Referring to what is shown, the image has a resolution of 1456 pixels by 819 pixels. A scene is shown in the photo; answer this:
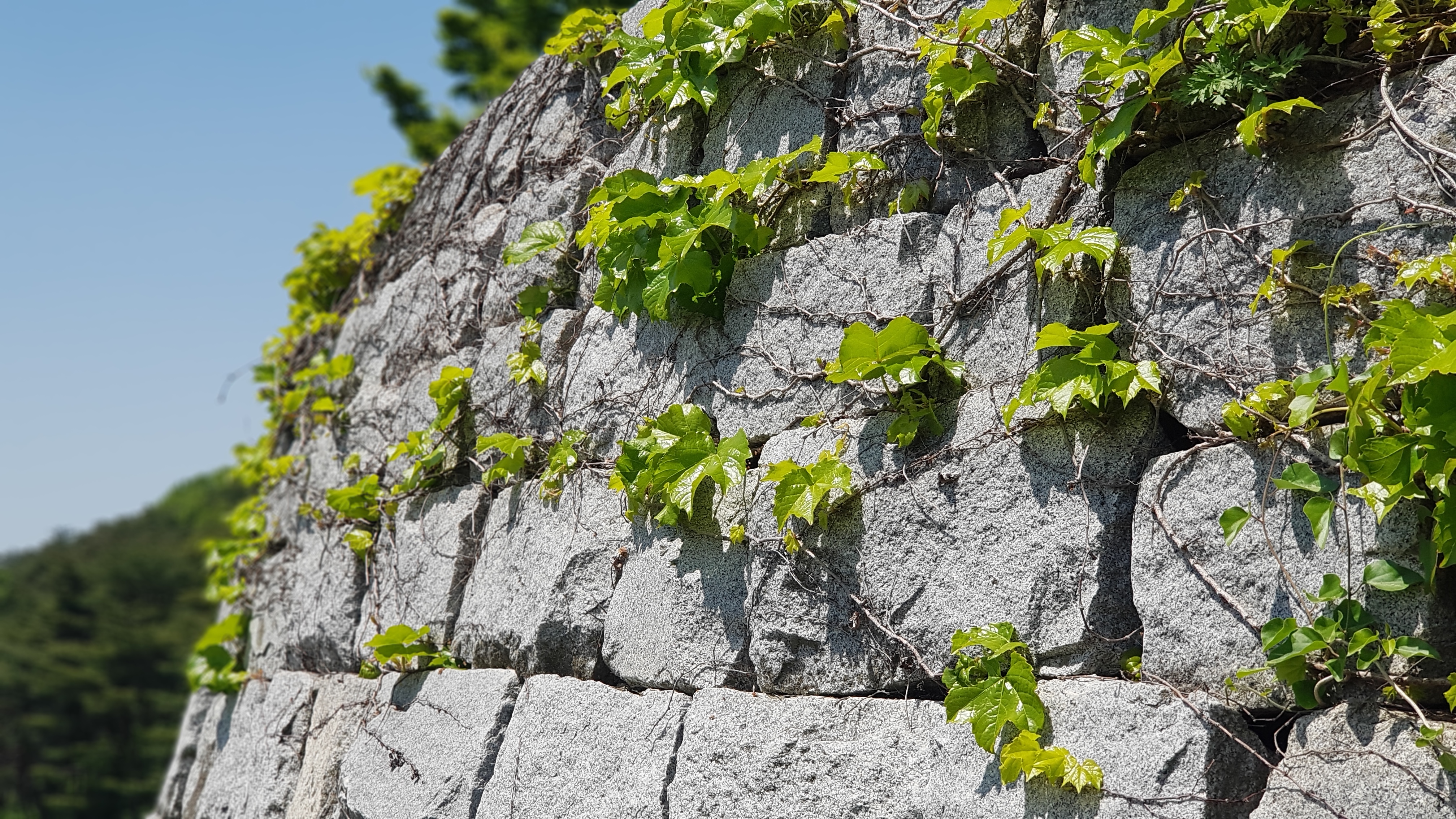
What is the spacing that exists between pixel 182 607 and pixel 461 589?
1283 inches

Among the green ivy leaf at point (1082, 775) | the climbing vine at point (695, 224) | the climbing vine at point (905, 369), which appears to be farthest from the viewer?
the climbing vine at point (695, 224)

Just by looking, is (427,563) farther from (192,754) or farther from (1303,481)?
(1303,481)

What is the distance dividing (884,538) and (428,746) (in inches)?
51.8

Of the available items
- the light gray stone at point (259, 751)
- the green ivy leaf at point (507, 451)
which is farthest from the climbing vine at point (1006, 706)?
the light gray stone at point (259, 751)

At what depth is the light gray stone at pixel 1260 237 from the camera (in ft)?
4.36

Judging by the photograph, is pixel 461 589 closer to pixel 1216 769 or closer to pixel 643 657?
pixel 643 657

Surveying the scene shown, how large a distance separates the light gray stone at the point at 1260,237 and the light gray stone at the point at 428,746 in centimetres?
159

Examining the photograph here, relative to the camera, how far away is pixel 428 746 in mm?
2418

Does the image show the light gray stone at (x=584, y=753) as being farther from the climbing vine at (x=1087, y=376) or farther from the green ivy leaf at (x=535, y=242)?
the green ivy leaf at (x=535, y=242)

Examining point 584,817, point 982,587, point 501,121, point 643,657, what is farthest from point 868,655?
point 501,121

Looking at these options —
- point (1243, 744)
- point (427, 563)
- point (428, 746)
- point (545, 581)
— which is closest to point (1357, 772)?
point (1243, 744)

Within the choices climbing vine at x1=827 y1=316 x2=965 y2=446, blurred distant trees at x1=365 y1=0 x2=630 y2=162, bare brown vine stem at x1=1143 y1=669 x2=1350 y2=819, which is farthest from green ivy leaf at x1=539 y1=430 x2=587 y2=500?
blurred distant trees at x1=365 y1=0 x2=630 y2=162

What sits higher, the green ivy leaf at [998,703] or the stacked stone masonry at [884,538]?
the stacked stone masonry at [884,538]

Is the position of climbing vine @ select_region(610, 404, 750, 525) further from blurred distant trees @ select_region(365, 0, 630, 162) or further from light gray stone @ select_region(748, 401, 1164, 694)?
blurred distant trees @ select_region(365, 0, 630, 162)
